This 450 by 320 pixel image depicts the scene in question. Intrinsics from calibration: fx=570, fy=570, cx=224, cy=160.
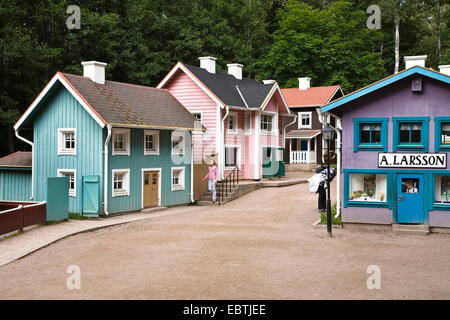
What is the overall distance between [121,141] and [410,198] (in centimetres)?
1201

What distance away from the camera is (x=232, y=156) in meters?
33.1

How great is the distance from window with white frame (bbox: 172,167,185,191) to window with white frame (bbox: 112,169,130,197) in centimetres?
347

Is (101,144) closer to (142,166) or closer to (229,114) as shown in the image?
(142,166)

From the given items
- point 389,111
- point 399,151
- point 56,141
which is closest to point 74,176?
point 56,141

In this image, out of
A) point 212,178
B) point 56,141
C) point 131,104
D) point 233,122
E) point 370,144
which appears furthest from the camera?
point 233,122

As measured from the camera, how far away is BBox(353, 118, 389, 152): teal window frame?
19.9m

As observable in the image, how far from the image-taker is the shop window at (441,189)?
19297 mm

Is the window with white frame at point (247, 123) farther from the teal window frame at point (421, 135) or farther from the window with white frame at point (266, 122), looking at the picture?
the teal window frame at point (421, 135)

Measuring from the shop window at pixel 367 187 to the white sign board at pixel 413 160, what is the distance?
59 centimetres

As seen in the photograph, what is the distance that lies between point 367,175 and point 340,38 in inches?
1531

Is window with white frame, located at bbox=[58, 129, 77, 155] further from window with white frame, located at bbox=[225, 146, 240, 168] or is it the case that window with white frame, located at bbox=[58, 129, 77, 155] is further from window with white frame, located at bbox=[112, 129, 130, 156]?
window with white frame, located at bbox=[225, 146, 240, 168]

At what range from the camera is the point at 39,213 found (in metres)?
20.4

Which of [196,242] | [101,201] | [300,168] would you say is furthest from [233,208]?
[300,168]
